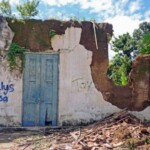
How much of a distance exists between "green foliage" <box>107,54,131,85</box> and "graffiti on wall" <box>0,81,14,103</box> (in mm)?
4068

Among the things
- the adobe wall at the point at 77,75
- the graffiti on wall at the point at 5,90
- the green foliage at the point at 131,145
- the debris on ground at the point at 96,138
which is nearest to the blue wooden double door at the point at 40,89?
the adobe wall at the point at 77,75

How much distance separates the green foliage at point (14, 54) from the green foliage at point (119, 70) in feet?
12.8

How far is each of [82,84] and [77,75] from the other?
1.03ft

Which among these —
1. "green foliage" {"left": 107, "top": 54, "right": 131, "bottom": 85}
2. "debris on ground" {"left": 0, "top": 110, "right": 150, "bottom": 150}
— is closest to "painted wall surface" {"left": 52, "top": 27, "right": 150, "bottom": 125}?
"debris on ground" {"left": 0, "top": 110, "right": 150, "bottom": 150}

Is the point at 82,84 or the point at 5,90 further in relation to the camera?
the point at 82,84

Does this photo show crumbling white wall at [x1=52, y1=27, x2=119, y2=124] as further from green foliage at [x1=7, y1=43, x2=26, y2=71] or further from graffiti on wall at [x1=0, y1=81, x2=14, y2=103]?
graffiti on wall at [x1=0, y1=81, x2=14, y2=103]

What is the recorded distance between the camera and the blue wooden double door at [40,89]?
38.7ft

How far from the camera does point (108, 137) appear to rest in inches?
380

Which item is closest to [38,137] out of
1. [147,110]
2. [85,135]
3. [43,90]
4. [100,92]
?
[85,135]

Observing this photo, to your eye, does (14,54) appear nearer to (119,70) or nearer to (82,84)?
(82,84)

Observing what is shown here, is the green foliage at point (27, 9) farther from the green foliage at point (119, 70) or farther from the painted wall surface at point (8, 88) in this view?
the green foliage at point (119, 70)

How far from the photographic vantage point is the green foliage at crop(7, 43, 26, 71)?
11.7m

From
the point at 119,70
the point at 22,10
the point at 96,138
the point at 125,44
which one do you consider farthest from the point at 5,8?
the point at 125,44

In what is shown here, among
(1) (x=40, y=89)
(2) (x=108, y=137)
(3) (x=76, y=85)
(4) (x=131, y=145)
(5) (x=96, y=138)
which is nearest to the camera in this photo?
(4) (x=131, y=145)
